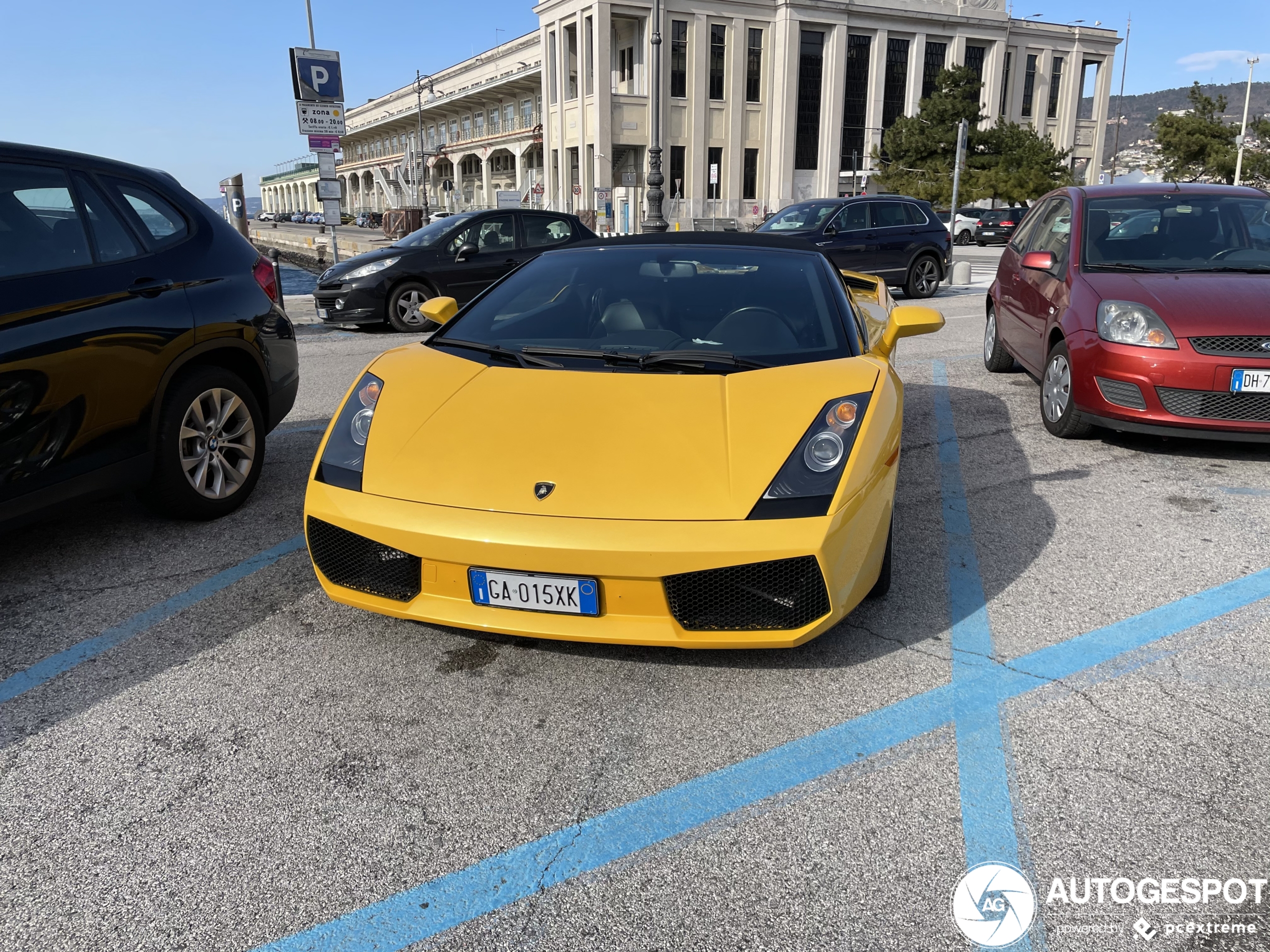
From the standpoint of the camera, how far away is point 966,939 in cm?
186

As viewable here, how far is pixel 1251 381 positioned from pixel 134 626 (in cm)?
540

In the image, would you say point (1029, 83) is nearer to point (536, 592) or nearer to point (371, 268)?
point (371, 268)

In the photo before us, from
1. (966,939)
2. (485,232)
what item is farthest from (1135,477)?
(485,232)

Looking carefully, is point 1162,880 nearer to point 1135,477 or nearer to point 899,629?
point 899,629

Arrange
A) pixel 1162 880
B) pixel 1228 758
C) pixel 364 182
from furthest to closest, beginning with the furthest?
pixel 364 182, pixel 1228 758, pixel 1162 880

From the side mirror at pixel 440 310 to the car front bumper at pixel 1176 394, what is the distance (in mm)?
3652

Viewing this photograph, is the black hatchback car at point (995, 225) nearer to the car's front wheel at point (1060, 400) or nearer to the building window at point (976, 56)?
the car's front wheel at point (1060, 400)

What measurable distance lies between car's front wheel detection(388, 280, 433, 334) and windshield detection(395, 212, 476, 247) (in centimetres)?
55

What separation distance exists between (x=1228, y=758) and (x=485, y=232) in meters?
10.7

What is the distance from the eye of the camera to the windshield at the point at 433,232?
11.6m

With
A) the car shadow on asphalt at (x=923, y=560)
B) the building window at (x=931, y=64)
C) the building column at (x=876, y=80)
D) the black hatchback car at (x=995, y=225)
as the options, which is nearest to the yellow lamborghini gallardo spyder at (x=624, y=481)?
the car shadow on asphalt at (x=923, y=560)

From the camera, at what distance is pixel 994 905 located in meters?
1.95

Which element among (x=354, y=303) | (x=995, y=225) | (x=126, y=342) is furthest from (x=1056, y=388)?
(x=995, y=225)

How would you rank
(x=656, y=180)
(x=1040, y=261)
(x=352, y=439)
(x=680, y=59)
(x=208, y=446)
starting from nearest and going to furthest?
(x=352, y=439), (x=208, y=446), (x=1040, y=261), (x=656, y=180), (x=680, y=59)
